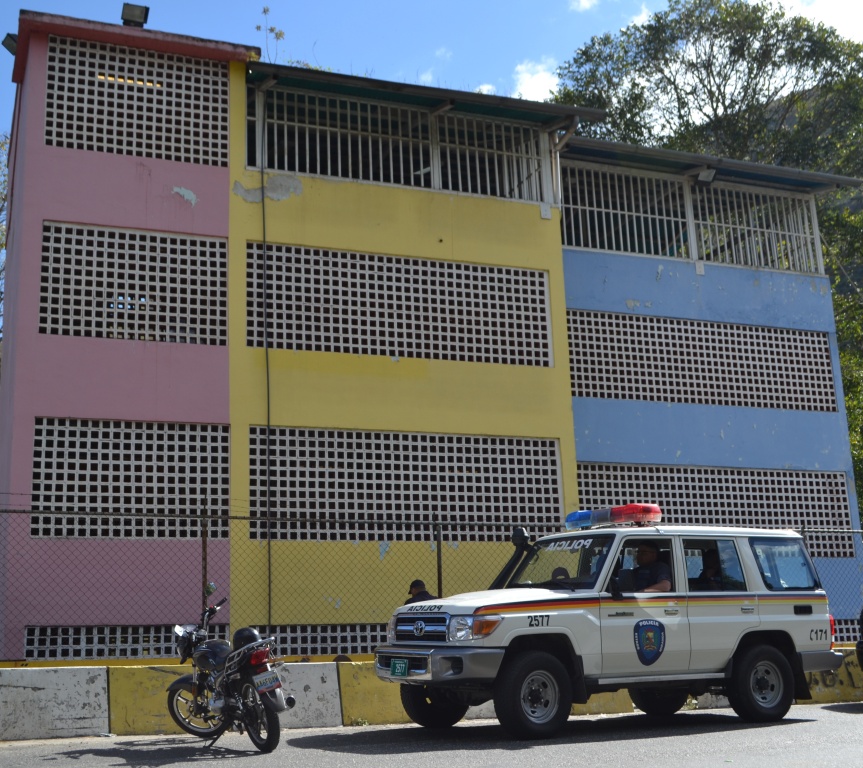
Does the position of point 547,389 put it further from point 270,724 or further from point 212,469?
point 270,724

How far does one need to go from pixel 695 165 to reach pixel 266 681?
14.1 m

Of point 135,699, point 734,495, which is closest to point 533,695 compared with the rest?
point 135,699

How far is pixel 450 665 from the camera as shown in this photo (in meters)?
9.47

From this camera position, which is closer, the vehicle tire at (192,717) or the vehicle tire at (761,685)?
the vehicle tire at (192,717)

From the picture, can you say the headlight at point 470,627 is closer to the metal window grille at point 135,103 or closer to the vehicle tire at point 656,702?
the vehicle tire at point 656,702

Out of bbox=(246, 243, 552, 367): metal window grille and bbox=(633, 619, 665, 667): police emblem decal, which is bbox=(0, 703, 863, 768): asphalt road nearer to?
bbox=(633, 619, 665, 667): police emblem decal

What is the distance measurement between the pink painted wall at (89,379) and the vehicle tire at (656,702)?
5.83 m

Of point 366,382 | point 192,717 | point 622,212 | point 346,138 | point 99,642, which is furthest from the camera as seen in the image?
point 622,212

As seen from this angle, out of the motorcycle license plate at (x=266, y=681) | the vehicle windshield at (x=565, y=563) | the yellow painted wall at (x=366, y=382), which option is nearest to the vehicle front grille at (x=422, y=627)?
the vehicle windshield at (x=565, y=563)

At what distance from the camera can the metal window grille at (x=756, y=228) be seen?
20.9 m

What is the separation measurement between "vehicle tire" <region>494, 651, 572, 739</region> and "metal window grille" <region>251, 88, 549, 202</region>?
969 centimetres

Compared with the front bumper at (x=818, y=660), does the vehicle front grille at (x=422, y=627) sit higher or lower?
higher

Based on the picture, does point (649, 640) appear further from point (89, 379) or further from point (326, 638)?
point (89, 379)

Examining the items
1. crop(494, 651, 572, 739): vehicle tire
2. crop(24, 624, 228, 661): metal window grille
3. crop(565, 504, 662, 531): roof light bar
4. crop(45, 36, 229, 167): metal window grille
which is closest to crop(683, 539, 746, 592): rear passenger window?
crop(565, 504, 662, 531): roof light bar
